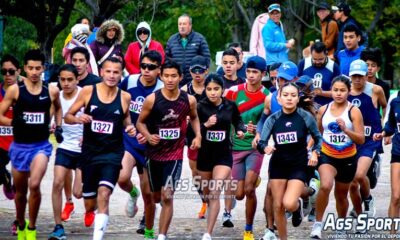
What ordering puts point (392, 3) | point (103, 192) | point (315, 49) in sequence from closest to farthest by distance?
point (103, 192) → point (315, 49) → point (392, 3)

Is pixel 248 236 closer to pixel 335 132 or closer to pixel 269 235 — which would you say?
pixel 269 235

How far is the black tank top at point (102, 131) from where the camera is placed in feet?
39.3

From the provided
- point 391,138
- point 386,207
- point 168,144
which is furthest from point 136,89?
point 386,207

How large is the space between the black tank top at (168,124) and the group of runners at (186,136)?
0.4 inches

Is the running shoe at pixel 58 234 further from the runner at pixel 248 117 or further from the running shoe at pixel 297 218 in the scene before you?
the running shoe at pixel 297 218

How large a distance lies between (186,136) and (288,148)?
5.52 ft

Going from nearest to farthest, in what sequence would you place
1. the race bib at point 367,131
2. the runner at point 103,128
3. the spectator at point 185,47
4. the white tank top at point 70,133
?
1. the runner at point 103,128
2. the white tank top at point 70,133
3. the race bib at point 367,131
4. the spectator at point 185,47

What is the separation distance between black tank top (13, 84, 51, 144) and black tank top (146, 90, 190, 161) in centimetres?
119

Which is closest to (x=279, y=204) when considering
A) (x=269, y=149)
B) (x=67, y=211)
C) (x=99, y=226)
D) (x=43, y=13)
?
(x=269, y=149)

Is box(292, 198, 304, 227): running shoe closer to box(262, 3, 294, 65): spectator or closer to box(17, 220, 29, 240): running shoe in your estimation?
box(17, 220, 29, 240): running shoe

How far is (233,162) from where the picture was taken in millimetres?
→ 13617

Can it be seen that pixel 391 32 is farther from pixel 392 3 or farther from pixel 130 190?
pixel 130 190

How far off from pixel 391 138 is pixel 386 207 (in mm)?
2290

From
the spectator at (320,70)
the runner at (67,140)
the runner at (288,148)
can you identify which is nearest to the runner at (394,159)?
the runner at (288,148)
